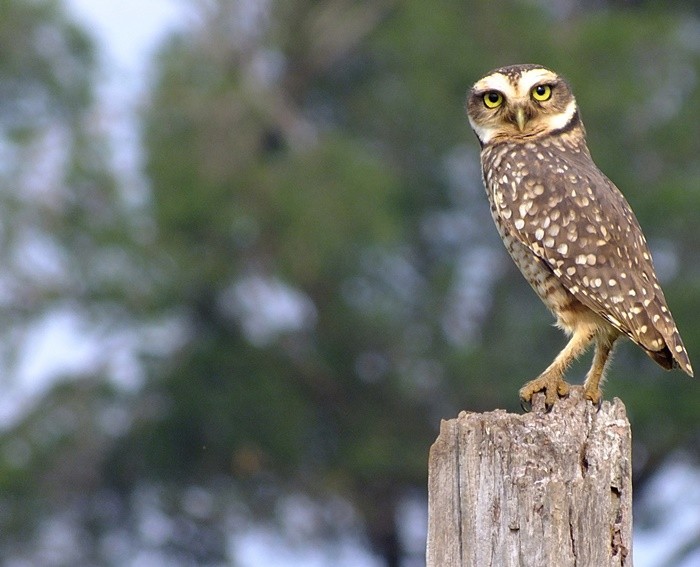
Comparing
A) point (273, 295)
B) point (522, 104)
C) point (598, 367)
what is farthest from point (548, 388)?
point (273, 295)

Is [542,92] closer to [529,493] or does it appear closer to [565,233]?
[565,233]

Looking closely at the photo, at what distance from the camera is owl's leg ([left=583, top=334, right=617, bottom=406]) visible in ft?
15.5

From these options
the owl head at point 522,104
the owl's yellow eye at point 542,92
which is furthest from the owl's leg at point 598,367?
the owl's yellow eye at point 542,92

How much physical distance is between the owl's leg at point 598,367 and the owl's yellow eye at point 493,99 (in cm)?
115

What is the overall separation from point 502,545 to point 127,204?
16.4 meters

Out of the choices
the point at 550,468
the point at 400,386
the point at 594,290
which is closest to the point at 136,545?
the point at 400,386

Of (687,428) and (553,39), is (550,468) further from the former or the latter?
(553,39)

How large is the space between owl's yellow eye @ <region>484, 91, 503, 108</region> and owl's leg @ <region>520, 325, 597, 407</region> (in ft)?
3.58

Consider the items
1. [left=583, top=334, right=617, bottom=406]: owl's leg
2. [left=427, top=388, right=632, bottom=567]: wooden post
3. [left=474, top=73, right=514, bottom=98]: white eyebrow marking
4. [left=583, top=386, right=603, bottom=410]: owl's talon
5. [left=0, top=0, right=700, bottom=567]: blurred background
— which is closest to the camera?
[left=427, top=388, right=632, bottom=567]: wooden post

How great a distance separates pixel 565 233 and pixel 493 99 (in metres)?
0.87

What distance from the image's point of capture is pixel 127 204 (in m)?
19.6

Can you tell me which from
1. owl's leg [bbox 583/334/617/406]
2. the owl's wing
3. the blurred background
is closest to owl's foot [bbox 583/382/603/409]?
owl's leg [bbox 583/334/617/406]

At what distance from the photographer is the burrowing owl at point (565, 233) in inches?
203

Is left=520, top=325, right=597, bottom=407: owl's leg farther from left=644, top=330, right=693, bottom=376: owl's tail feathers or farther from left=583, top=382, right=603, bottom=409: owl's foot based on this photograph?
left=644, top=330, right=693, bottom=376: owl's tail feathers
